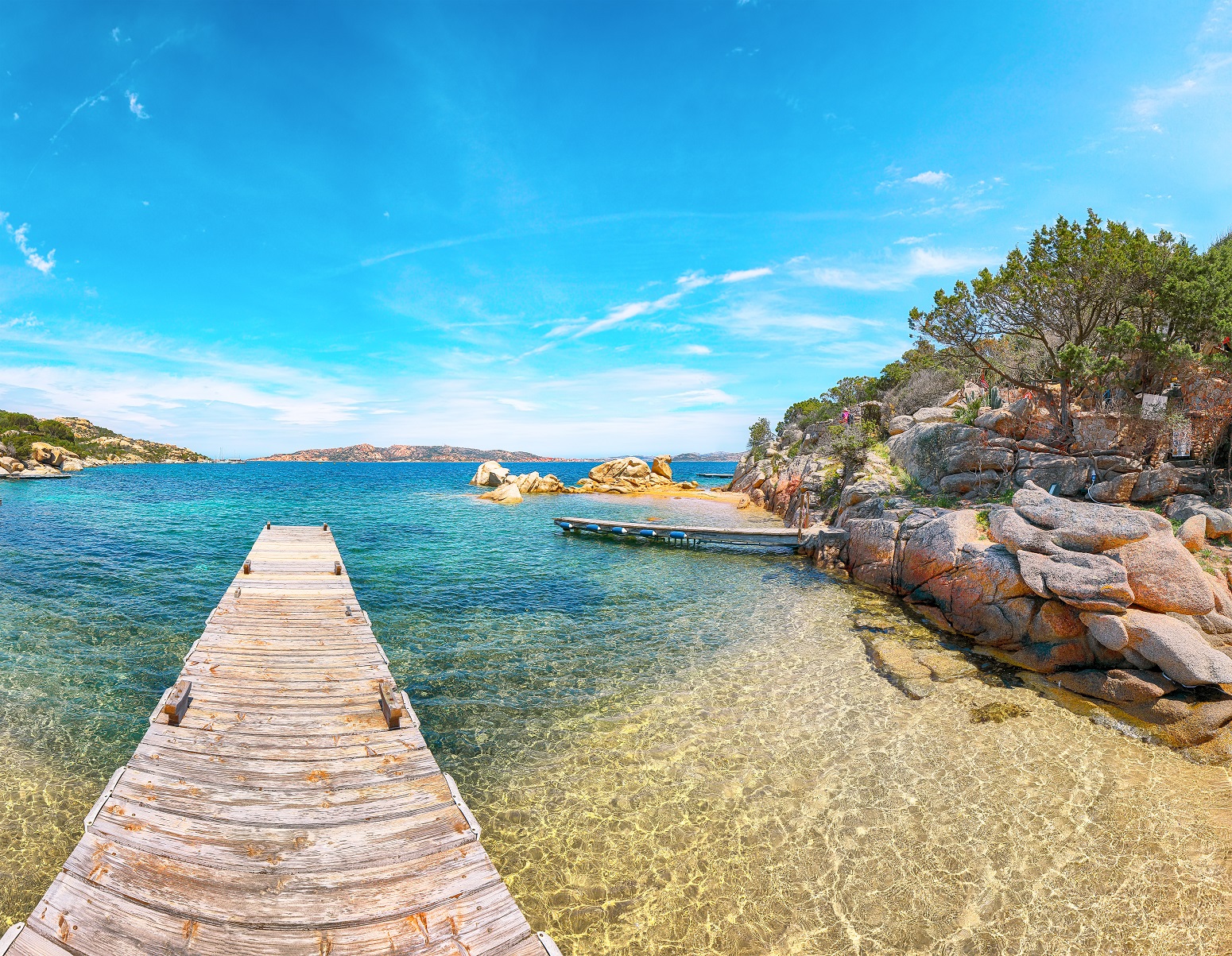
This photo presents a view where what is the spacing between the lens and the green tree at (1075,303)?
68.8 feet

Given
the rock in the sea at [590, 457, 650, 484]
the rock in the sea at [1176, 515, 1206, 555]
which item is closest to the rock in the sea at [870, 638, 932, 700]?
the rock in the sea at [1176, 515, 1206, 555]

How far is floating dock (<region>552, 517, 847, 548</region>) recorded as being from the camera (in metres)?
26.8

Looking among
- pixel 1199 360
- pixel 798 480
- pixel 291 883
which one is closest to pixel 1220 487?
pixel 1199 360

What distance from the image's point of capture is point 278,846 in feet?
→ 16.8

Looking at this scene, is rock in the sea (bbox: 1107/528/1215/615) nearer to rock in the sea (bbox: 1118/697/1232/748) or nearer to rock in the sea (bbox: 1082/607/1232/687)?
rock in the sea (bbox: 1082/607/1232/687)

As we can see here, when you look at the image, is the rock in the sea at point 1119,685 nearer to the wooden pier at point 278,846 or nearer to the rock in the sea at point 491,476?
the wooden pier at point 278,846

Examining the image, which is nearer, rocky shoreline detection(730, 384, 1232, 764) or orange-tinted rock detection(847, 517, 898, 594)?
rocky shoreline detection(730, 384, 1232, 764)

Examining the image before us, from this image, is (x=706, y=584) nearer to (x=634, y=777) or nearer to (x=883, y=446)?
(x=634, y=777)

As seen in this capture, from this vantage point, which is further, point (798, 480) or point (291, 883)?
point (798, 480)

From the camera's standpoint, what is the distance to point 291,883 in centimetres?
468

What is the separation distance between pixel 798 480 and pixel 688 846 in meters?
37.3

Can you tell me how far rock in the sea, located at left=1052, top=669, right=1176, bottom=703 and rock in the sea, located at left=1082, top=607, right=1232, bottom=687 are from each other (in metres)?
0.33

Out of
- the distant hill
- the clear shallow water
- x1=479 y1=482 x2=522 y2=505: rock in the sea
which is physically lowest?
the clear shallow water

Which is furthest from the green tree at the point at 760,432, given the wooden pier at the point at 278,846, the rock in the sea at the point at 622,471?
the wooden pier at the point at 278,846
